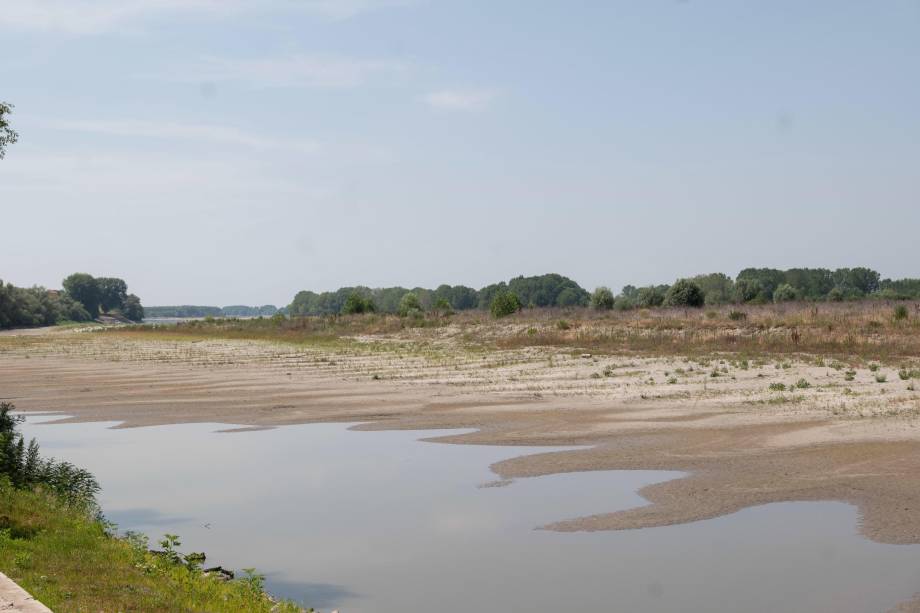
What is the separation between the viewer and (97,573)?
10.2m

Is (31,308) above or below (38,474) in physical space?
above

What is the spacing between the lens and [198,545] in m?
13.4

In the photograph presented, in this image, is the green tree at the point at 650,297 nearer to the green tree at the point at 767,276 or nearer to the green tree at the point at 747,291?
the green tree at the point at 747,291

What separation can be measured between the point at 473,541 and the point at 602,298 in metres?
79.7

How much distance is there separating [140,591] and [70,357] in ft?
193

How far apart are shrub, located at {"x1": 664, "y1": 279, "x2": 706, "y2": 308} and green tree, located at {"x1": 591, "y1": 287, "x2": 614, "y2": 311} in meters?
10.0

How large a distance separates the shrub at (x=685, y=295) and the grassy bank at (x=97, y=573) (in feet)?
231

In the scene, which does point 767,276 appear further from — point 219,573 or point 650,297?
point 219,573

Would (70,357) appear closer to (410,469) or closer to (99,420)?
(99,420)

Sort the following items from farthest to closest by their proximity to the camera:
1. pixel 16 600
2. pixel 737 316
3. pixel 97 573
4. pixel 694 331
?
pixel 737 316 < pixel 694 331 < pixel 97 573 < pixel 16 600

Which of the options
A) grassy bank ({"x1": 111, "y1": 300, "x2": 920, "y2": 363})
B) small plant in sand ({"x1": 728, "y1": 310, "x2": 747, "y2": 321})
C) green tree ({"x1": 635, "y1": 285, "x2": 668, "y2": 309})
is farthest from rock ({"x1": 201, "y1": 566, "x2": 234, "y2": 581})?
green tree ({"x1": 635, "y1": 285, "x2": 668, "y2": 309})

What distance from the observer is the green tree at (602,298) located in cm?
9126

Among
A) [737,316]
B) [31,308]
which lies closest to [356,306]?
[737,316]

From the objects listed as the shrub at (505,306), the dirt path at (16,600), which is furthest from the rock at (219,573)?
the shrub at (505,306)
